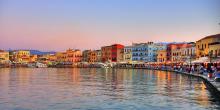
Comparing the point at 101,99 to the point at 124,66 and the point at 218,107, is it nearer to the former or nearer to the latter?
the point at 218,107

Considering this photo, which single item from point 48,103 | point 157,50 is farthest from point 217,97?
point 157,50

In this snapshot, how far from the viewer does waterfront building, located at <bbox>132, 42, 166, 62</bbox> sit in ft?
532

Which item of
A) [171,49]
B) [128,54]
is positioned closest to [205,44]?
[171,49]

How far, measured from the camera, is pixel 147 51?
163 meters

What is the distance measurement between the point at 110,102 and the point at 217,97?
7726mm

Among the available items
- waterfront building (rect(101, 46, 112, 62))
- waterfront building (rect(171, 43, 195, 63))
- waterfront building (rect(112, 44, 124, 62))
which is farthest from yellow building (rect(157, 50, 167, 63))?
waterfront building (rect(101, 46, 112, 62))

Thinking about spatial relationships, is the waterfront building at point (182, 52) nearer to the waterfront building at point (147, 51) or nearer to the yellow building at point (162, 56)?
the yellow building at point (162, 56)

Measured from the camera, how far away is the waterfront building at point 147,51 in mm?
162250

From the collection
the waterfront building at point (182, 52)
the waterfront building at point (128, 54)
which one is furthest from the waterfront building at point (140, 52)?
the waterfront building at point (182, 52)

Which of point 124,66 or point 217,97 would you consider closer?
point 217,97

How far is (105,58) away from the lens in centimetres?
18950

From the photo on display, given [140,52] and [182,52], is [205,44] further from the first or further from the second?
[140,52]

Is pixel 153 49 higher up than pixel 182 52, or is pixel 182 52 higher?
pixel 153 49

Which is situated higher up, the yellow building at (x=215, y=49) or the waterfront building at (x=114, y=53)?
the waterfront building at (x=114, y=53)
